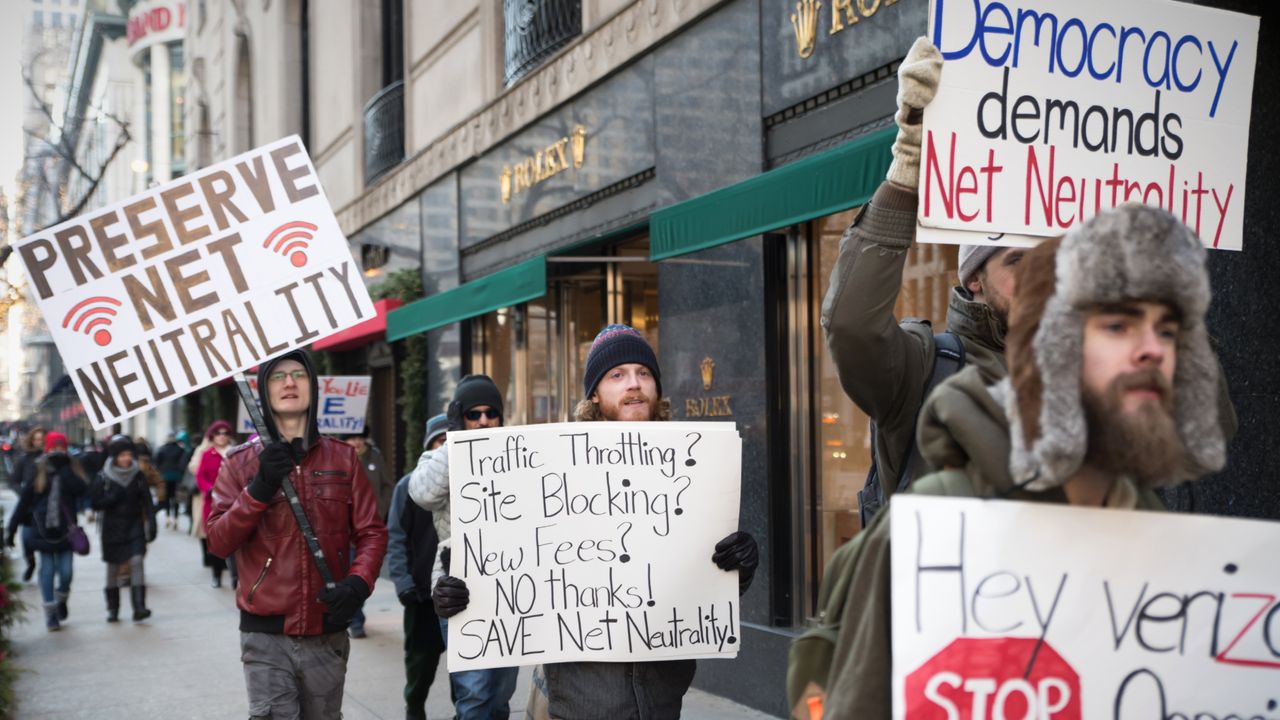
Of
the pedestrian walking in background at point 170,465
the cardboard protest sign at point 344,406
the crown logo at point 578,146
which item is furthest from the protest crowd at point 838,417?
the pedestrian walking in background at point 170,465

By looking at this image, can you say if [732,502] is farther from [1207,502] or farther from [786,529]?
[786,529]

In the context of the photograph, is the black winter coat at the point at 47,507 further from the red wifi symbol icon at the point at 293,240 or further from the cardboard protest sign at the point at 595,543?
the cardboard protest sign at the point at 595,543

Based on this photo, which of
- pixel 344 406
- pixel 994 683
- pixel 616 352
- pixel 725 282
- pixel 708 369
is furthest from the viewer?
pixel 344 406

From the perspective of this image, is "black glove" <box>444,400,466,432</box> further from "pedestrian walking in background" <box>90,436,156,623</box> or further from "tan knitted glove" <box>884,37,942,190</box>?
"pedestrian walking in background" <box>90,436,156,623</box>

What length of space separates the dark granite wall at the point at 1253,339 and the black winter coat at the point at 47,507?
10.7m

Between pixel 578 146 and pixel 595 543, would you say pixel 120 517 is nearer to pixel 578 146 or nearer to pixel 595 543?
pixel 578 146

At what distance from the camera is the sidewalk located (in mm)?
8078

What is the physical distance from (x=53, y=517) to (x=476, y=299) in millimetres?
5168

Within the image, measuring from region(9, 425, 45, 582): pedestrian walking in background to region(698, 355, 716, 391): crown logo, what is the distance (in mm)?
7381

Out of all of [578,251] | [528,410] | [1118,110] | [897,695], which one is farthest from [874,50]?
[528,410]

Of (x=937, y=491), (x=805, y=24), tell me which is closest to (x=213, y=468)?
(x=805, y=24)

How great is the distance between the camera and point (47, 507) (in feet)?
40.3

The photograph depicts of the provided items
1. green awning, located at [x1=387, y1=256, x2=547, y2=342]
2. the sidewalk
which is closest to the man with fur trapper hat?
the sidewalk

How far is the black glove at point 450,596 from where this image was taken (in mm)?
3969
